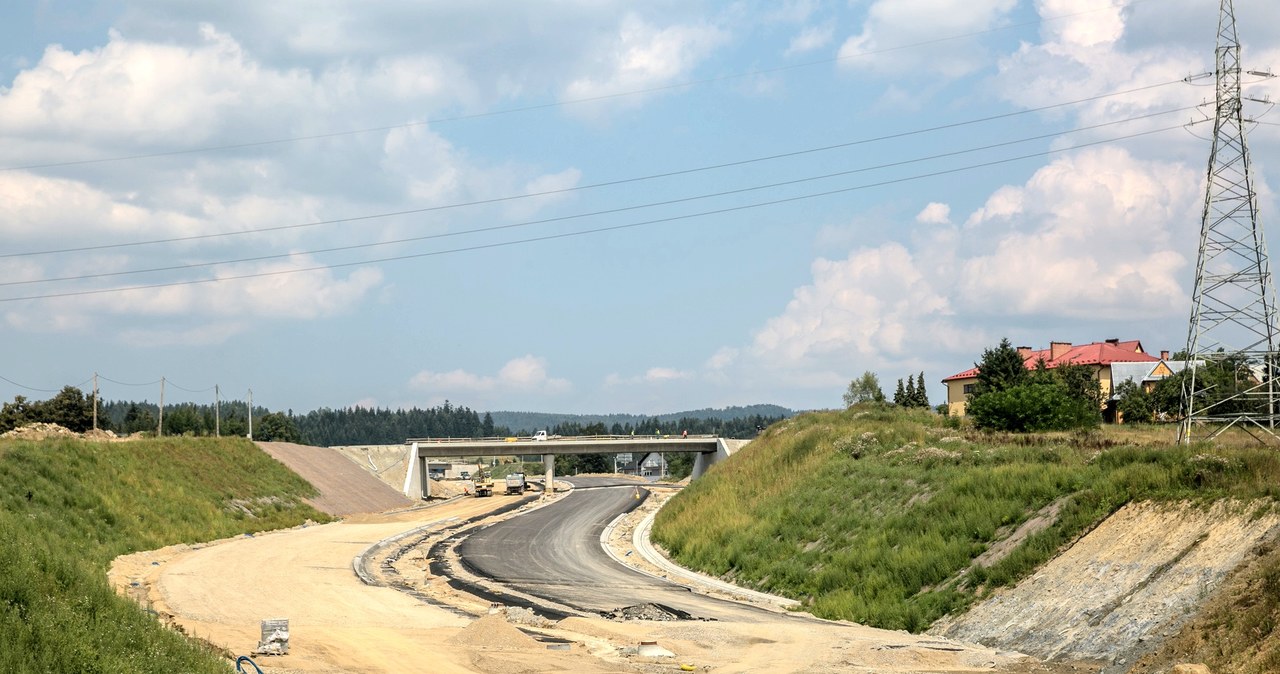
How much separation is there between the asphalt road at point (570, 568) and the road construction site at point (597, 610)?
192 millimetres

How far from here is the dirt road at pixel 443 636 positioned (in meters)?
25.1

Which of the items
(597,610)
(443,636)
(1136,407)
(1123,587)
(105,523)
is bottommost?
(597,610)

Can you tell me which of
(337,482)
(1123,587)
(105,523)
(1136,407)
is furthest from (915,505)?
(1136,407)

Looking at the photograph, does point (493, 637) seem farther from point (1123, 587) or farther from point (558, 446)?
point (558, 446)

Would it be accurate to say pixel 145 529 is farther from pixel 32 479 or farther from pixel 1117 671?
pixel 1117 671

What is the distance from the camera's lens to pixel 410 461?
356ft

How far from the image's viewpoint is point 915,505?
39719mm

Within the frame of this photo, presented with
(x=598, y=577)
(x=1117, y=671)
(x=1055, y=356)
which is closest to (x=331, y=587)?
(x=598, y=577)

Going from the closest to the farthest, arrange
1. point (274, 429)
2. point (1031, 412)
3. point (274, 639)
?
point (274, 639) < point (1031, 412) < point (274, 429)

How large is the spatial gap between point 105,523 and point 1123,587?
44.9m

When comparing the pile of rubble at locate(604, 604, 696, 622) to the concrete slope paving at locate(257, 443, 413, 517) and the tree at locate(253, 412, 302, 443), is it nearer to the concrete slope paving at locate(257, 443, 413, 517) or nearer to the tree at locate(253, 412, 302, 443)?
the concrete slope paving at locate(257, 443, 413, 517)

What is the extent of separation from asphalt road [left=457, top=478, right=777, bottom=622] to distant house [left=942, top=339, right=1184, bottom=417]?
61.4 meters

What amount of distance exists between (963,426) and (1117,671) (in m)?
44.8

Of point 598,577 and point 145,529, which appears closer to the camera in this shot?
point 598,577
